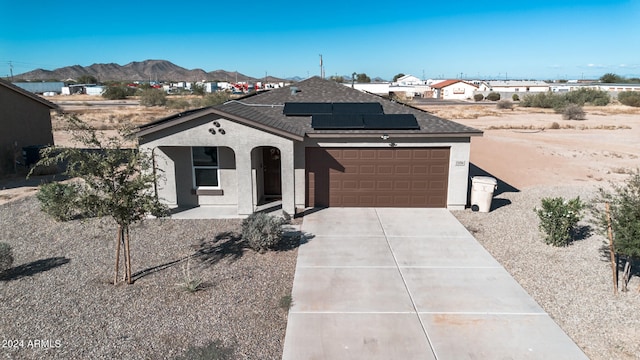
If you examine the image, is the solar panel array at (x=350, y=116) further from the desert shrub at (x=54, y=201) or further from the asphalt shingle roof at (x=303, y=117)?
the desert shrub at (x=54, y=201)

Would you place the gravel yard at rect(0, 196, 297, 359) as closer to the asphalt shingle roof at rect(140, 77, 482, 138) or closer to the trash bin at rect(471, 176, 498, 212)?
the asphalt shingle roof at rect(140, 77, 482, 138)

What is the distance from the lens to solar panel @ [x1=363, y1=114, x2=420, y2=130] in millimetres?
14906

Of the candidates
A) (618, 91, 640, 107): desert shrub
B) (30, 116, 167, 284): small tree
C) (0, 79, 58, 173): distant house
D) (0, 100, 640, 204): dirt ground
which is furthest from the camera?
(618, 91, 640, 107): desert shrub

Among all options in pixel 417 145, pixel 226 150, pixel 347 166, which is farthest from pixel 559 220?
pixel 226 150

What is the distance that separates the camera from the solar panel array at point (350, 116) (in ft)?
49.1

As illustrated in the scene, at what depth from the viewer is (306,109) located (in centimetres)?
1698

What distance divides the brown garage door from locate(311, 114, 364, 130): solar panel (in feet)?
2.59

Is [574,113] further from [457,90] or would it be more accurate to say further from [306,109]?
[457,90]

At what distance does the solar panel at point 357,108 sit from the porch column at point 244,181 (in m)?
4.78

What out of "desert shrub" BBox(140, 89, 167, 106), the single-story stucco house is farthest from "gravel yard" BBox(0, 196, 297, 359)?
"desert shrub" BBox(140, 89, 167, 106)

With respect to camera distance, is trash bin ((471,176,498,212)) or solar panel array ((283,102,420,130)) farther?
solar panel array ((283,102,420,130))

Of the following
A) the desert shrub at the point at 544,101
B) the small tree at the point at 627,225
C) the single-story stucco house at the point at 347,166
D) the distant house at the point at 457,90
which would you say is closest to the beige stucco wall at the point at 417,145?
the single-story stucco house at the point at 347,166

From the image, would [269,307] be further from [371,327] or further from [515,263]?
[515,263]

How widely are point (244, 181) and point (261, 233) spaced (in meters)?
3.15
